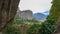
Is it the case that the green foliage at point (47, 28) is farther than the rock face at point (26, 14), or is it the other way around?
the rock face at point (26, 14)

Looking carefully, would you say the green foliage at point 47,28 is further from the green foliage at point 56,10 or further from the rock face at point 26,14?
the rock face at point 26,14

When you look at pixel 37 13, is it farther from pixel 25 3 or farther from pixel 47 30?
pixel 47 30

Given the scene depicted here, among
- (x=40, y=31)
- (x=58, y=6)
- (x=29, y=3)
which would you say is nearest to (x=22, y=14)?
(x=29, y=3)

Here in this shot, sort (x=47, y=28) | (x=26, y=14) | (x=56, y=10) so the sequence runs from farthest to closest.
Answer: (x=26, y=14), (x=56, y=10), (x=47, y=28)

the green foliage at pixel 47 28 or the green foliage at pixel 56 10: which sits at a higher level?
the green foliage at pixel 56 10

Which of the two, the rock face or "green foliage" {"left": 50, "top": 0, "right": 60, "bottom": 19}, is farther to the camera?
the rock face

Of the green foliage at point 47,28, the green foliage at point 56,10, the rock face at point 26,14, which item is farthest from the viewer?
the rock face at point 26,14

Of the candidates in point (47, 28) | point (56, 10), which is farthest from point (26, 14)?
point (47, 28)

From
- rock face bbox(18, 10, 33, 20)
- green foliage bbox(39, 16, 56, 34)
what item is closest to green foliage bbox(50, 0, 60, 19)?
green foliage bbox(39, 16, 56, 34)

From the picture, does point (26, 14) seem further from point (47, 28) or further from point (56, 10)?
point (47, 28)

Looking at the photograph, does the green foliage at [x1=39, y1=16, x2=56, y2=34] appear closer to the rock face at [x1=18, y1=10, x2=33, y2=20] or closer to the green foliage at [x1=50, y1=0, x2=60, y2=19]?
the green foliage at [x1=50, y1=0, x2=60, y2=19]

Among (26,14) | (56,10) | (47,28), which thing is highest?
(56,10)

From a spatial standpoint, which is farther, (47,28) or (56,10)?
(56,10)

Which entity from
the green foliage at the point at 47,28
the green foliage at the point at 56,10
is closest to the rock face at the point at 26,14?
the green foliage at the point at 56,10
